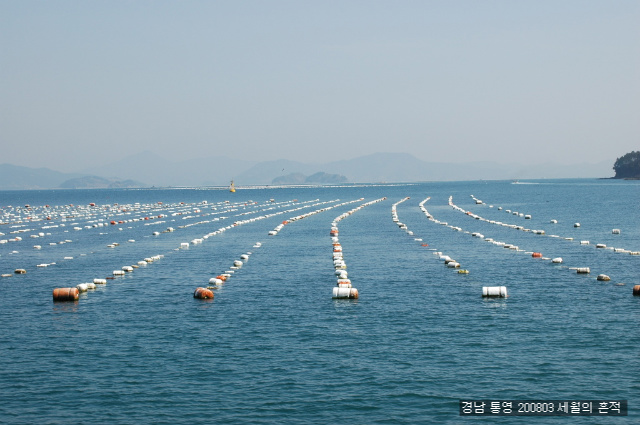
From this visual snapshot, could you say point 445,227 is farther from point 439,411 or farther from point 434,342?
point 439,411

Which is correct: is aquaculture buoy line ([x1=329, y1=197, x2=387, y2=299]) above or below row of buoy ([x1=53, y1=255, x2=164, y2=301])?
above

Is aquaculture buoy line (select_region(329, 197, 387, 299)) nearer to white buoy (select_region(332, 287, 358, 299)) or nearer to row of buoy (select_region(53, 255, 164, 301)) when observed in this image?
white buoy (select_region(332, 287, 358, 299))

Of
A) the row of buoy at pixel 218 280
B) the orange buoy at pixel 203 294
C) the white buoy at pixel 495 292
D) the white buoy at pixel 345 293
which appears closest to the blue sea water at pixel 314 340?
the orange buoy at pixel 203 294

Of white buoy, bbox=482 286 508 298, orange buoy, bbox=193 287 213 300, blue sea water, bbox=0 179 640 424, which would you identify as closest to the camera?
blue sea water, bbox=0 179 640 424

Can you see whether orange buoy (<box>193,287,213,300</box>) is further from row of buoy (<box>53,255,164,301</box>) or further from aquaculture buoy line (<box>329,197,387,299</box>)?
aquaculture buoy line (<box>329,197,387,299</box>)

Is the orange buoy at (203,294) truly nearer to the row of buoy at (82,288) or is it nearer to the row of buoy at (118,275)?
the row of buoy at (118,275)

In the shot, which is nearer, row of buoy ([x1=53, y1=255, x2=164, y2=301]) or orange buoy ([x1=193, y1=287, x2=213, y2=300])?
orange buoy ([x1=193, y1=287, x2=213, y2=300])

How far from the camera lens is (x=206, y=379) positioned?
32750mm

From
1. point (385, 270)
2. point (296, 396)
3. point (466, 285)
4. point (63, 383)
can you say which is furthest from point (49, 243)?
point (296, 396)

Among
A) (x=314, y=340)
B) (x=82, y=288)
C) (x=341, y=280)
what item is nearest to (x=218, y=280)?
(x=341, y=280)

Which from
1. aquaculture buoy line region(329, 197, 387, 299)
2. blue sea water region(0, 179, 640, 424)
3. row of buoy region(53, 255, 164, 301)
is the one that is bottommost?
blue sea water region(0, 179, 640, 424)

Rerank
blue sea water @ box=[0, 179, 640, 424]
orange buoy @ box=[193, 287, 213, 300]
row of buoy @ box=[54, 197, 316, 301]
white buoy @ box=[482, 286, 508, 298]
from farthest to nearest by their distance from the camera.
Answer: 1. row of buoy @ box=[54, 197, 316, 301]
2. orange buoy @ box=[193, 287, 213, 300]
3. white buoy @ box=[482, 286, 508, 298]
4. blue sea water @ box=[0, 179, 640, 424]

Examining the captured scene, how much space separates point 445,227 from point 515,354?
261ft

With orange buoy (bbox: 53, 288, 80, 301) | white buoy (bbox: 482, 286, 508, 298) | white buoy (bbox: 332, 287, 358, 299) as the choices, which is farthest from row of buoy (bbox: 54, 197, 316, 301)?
white buoy (bbox: 482, 286, 508, 298)
